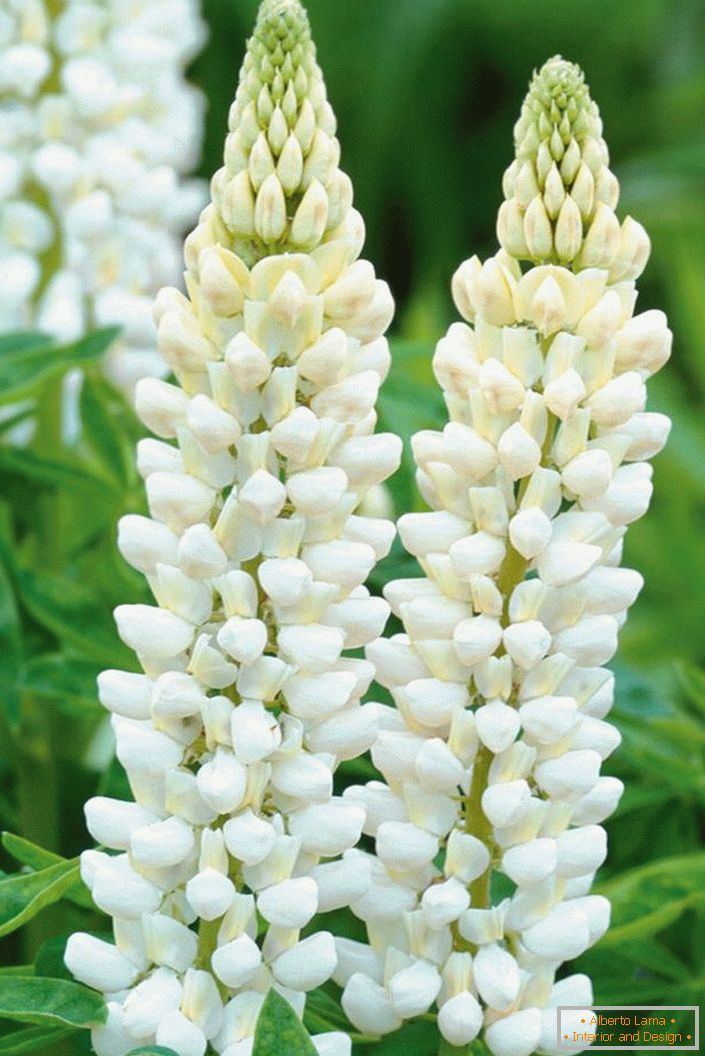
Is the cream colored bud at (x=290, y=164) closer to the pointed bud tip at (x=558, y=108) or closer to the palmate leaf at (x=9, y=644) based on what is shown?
the pointed bud tip at (x=558, y=108)

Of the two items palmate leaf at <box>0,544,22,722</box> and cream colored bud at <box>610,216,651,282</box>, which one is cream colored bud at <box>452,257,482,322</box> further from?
palmate leaf at <box>0,544,22,722</box>

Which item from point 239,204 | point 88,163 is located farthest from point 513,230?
point 88,163

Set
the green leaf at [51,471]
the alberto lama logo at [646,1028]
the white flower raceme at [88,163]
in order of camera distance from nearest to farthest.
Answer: the alberto lama logo at [646,1028] < the green leaf at [51,471] < the white flower raceme at [88,163]

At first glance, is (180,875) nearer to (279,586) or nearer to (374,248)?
(279,586)

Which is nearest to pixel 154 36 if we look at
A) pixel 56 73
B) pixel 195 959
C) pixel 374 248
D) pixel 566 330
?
pixel 56 73

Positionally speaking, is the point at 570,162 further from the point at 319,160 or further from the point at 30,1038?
the point at 30,1038

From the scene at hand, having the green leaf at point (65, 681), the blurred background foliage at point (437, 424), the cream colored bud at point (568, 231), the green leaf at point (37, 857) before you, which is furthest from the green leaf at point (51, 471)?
the cream colored bud at point (568, 231)
